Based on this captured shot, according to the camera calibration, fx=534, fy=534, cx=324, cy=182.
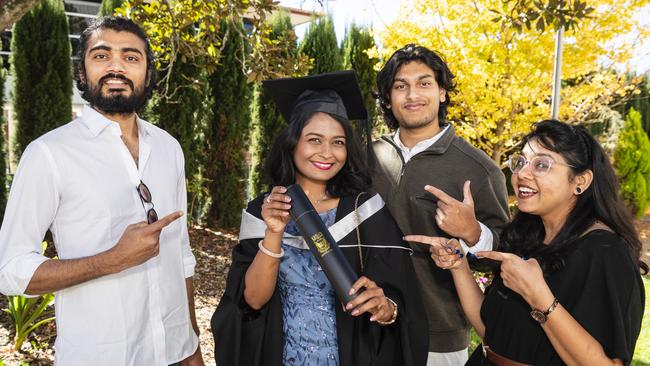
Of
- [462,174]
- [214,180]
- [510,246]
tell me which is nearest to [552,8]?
[462,174]

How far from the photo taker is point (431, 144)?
2.70 metres

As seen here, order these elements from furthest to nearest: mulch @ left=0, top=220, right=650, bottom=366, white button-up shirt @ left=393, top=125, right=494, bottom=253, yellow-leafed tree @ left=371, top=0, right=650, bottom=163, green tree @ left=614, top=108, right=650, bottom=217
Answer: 1. green tree @ left=614, top=108, right=650, bottom=217
2. yellow-leafed tree @ left=371, top=0, right=650, bottom=163
3. mulch @ left=0, top=220, right=650, bottom=366
4. white button-up shirt @ left=393, top=125, right=494, bottom=253

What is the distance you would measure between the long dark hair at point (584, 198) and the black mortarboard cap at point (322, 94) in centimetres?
77

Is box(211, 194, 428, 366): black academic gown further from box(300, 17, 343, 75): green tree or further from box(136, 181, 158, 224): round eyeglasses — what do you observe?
box(300, 17, 343, 75): green tree

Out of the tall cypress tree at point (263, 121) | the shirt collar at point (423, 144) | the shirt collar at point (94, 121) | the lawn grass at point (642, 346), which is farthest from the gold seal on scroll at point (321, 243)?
the tall cypress tree at point (263, 121)

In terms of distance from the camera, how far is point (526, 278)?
1.77m

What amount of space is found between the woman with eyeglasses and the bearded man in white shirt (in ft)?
3.42

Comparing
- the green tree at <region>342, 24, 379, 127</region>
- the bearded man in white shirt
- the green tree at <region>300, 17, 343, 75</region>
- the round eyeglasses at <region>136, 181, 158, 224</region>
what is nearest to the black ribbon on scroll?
the bearded man in white shirt

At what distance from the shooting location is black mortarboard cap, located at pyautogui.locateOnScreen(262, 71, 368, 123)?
2238mm

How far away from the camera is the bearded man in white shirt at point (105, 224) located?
1.80 metres

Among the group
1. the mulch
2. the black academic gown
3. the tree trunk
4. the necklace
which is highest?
the tree trunk

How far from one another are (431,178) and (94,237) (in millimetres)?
1530

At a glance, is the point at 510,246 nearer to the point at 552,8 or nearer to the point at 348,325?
the point at 348,325

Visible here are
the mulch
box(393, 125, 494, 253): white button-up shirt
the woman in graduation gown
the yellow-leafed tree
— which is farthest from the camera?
the yellow-leafed tree
